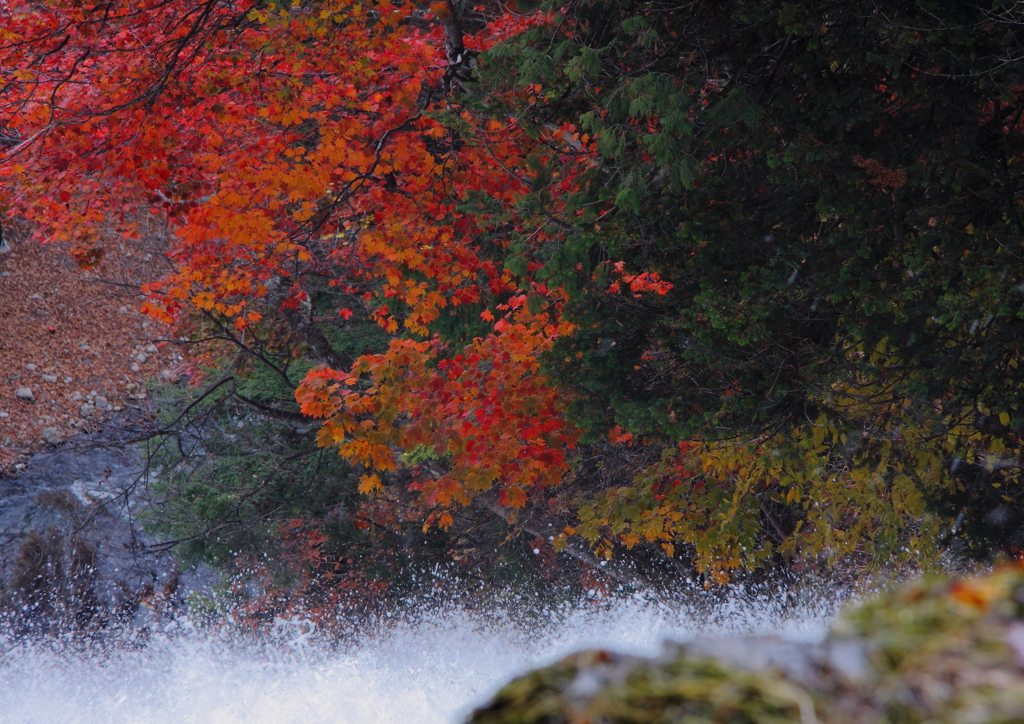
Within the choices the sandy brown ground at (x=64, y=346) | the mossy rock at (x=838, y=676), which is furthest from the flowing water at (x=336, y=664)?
the mossy rock at (x=838, y=676)

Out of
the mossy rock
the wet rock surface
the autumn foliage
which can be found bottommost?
the wet rock surface

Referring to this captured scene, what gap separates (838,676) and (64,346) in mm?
21781

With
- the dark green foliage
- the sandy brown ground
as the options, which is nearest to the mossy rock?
the dark green foliage

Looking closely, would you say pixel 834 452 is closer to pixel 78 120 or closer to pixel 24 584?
pixel 78 120

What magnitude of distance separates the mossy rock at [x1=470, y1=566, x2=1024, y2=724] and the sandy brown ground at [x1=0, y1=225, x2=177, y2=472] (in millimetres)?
17264

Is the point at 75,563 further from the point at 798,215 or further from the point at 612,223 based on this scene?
the point at 798,215

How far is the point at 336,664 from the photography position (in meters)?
11.6

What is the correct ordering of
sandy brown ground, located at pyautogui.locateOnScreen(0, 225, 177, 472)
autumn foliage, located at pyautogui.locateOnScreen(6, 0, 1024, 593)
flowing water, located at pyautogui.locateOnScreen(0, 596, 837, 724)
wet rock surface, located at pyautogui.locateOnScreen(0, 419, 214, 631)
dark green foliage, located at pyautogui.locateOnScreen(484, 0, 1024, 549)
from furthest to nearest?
sandy brown ground, located at pyautogui.locateOnScreen(0, 225, 177, 472) < wet rock surface, located at pyautogui.locateOnScreen(0, 419, 214, 631) < flowing water, located at pyautogui.locateOnScreen(0, 596, 837, 724) < autumn foliage, located at pyautogui.locateOnScreen(6, 0, 1024, 593) < dark green foliage, located at pyautogui.locateOnScreen(484, 0, 1024, 549)

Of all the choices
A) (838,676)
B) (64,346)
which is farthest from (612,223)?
(64,346)

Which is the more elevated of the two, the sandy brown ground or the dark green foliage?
the dark green foliage

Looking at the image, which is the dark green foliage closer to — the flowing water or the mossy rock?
the flowing water

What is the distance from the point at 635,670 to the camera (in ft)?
3.21

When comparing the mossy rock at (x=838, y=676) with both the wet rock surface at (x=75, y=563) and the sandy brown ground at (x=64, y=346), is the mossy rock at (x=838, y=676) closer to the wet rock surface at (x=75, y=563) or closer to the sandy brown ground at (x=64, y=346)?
the wet rock surface at (x=75, y=563)

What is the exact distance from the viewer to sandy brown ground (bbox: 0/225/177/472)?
1775 cm
